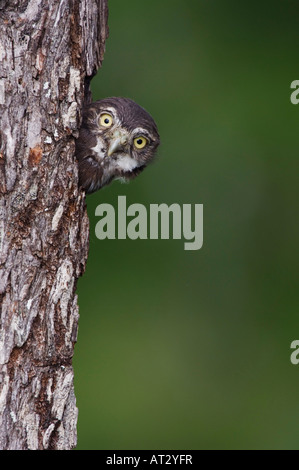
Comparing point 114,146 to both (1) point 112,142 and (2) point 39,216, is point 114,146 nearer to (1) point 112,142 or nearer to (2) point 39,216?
(1) point 112,142

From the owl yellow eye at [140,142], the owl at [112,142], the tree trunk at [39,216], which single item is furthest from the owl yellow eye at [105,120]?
the tree trunk at [39,216]

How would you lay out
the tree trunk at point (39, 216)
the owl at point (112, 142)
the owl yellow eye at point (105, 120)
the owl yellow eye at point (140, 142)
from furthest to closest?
the owl yellow eye at point (140, 142) < the owl yellow eye at point (105, 120) < the owl at point (112, 142) < the tree trunk at point (39, 216)

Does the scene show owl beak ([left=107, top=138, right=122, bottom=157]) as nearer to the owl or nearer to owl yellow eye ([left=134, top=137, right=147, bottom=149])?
the owl

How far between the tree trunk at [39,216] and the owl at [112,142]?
0.99 feet

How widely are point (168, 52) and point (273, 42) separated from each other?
39.6 inches

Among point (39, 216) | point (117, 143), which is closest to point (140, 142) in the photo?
point (117, 143)

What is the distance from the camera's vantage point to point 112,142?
3211 millimetres

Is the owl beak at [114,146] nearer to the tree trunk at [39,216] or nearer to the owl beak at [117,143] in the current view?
the owl beak at [117,143]

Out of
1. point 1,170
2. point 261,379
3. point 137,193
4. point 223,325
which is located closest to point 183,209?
point 137,193

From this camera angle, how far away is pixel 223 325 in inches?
258

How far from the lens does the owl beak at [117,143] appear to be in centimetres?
320

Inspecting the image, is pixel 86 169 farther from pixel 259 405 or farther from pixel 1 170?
pixel 259 405

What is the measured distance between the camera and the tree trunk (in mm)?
2551

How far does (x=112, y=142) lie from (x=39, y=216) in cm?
72
